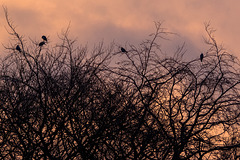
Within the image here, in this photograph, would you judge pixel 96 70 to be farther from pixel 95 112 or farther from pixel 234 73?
pixel 234 73

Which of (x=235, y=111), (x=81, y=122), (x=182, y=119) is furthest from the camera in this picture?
(x=81, y=122)

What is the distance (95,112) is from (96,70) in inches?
51.8

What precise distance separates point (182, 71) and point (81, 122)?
3.39 meters

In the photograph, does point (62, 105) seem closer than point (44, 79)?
Yes

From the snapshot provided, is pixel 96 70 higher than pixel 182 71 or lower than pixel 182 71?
higher

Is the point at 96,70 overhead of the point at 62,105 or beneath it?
overhead

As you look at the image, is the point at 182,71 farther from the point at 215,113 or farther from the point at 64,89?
the point at 64,89

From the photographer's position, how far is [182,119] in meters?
9.11

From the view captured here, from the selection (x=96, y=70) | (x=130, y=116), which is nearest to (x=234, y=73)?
(x=130, y=116)

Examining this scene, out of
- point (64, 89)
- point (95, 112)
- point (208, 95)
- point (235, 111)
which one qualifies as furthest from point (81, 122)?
point (235, 111)

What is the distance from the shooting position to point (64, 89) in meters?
10.3

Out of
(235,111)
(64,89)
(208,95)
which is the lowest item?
(235,111)

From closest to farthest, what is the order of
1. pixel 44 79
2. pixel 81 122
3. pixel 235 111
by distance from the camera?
pixel 235 111 → pixel 81 122 → pixel 44 79

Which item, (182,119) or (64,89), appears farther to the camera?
(64,89)
